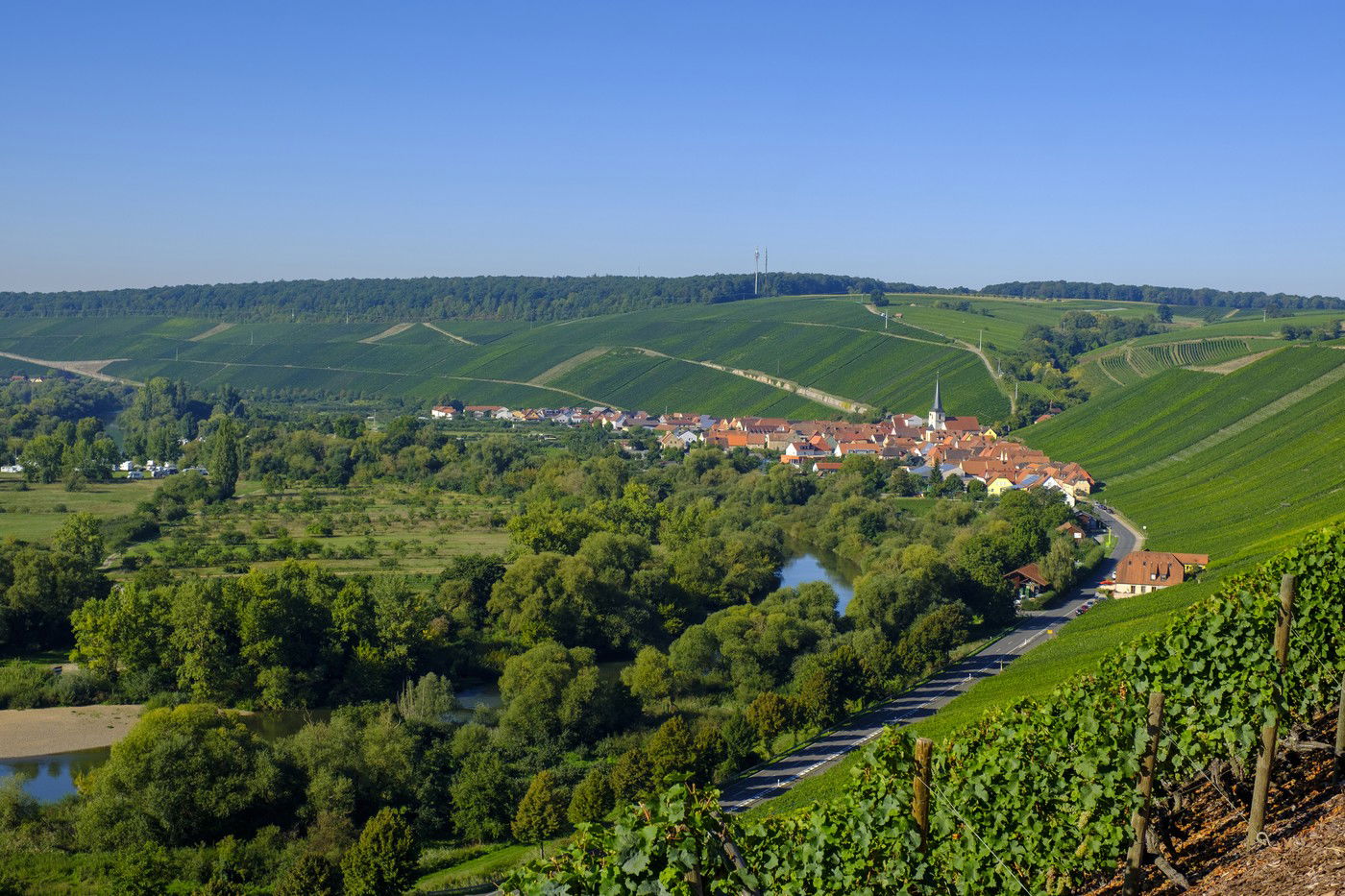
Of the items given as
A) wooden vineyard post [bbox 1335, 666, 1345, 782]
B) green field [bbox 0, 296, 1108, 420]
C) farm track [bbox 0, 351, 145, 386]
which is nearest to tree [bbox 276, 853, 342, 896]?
wooden vineyard post [bbox 1335, 666, 1345, 782]

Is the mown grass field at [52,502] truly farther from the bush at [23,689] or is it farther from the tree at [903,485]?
the tree at [903,485]

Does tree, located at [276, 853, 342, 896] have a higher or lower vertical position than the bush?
higher

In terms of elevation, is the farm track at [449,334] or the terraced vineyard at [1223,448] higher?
the farm track at [449,334]

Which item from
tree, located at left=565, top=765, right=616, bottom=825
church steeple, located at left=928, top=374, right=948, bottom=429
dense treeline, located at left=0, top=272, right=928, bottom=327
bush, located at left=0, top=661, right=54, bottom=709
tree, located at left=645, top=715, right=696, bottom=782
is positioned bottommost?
bush, located at left=0, top=661, right=54, bottom=709

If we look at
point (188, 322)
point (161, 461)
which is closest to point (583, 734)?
point (161, 461)

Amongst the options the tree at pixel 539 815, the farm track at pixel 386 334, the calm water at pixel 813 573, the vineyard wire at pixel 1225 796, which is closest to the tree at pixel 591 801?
the tree at pixel 539 815

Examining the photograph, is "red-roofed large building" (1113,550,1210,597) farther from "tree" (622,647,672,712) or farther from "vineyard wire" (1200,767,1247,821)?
"vineyard wire" (1200,767,1247,821)
